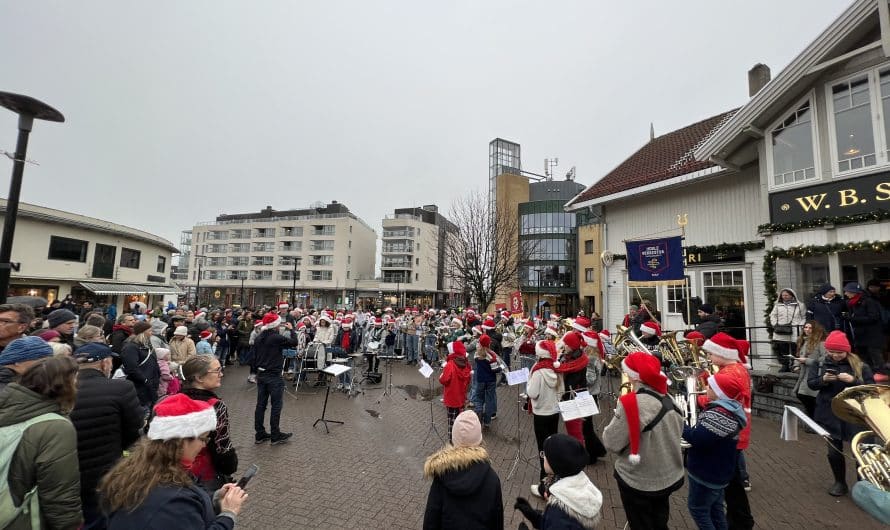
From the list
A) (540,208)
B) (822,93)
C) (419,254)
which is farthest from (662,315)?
(419,254)

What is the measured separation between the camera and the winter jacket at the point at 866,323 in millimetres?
7168

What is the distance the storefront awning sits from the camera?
27.3 m

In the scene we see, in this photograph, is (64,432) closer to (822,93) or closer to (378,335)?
(378,335)

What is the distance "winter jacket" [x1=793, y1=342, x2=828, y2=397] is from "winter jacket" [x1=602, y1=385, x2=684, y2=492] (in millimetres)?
3732

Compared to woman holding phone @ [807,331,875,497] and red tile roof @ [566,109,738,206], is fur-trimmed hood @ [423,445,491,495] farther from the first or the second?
red tile roof @ [566,109,738,206]

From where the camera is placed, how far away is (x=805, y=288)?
31.9 feet

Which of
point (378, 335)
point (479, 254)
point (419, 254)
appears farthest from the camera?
point (419, 254)

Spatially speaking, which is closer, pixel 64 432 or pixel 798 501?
pixel 64 432

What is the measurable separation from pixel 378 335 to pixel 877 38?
1718 cm

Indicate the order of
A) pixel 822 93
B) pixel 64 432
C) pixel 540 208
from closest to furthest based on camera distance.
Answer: pixel 64 432 → pixel 822 93 → pixel 540 208

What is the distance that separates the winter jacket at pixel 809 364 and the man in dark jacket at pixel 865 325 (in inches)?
74.2

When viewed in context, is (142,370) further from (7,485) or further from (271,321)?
(7,485)

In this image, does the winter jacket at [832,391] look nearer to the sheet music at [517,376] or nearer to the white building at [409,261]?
the sheet music at [517,376]

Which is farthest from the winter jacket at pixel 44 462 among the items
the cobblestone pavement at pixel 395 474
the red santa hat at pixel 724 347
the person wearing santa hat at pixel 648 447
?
the red santa hat at pixel 724 347
